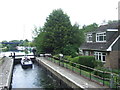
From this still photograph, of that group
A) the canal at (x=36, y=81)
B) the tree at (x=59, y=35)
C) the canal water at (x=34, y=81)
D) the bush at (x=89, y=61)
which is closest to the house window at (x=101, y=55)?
the bush at (x=89, y=61)

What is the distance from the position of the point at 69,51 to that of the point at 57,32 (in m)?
5.21

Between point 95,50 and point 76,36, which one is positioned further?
point 76,36

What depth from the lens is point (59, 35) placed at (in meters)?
37.3

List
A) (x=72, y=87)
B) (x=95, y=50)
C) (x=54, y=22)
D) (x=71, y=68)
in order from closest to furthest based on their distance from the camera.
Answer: (x=72, y=87) → (x=71, y=68) → (x=95, y=50) → (x=54, y=22)

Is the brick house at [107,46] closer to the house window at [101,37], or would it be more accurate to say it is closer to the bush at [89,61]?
the house window at [101,37]

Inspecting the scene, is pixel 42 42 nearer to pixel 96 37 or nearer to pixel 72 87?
pixel 96 37

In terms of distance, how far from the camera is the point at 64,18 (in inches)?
1527

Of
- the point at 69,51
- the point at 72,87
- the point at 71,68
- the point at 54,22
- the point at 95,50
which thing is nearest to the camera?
the point at 72,87

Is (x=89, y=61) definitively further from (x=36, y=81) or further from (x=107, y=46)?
(x=36, y=81)

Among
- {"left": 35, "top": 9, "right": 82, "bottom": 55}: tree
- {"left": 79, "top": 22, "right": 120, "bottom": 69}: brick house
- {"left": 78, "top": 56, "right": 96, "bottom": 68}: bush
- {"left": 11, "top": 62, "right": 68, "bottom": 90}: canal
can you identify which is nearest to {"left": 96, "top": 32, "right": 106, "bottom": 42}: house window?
{"left": 79, "top": 22, "right": 120, "bottom": 69}: brick house

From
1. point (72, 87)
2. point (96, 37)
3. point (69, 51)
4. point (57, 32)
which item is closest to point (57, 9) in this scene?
point (57, 32)

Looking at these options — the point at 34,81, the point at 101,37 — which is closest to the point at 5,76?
the point at 34,81

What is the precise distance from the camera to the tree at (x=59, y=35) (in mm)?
37000

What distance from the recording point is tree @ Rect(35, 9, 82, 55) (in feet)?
121
